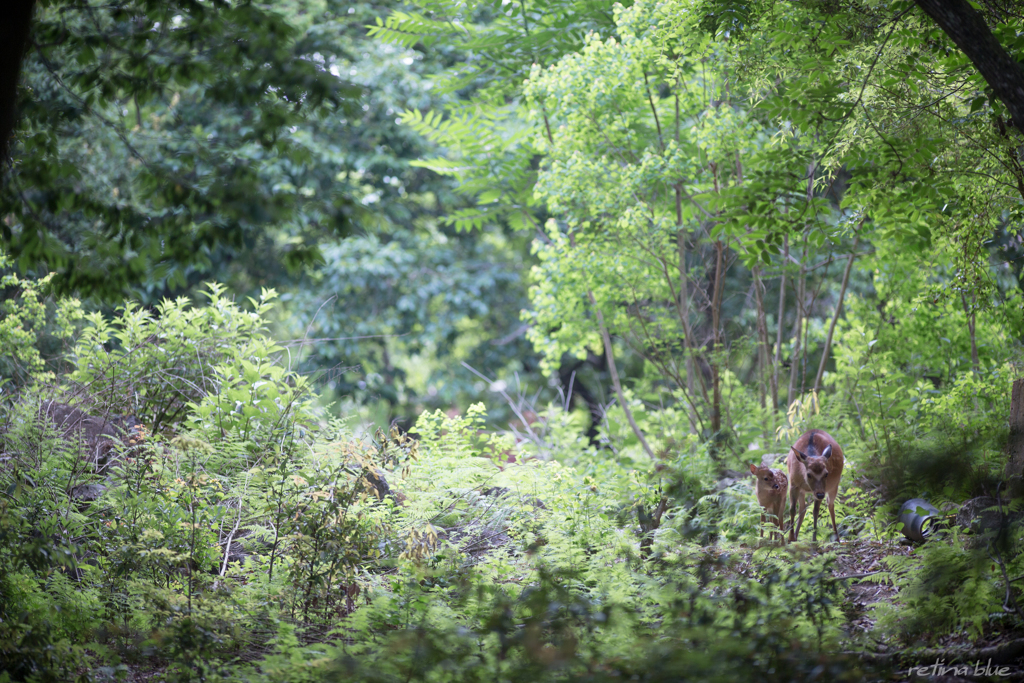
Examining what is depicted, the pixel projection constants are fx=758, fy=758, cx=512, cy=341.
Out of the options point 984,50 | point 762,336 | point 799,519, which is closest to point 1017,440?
point 799,519

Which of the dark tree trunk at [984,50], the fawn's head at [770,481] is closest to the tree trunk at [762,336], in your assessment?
the fawn's head at [770,481]

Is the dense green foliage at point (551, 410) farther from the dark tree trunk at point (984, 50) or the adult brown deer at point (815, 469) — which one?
the dark tree trunk at point (984, 50)

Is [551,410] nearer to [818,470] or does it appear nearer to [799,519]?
[799,519]

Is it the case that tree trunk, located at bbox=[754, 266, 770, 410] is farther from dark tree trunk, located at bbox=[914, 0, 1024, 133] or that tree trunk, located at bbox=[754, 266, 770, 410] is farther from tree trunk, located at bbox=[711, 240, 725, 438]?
dark tree trunk, located at bbox=[914, 0, 1024, 133]

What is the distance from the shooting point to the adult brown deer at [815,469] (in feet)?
19.7

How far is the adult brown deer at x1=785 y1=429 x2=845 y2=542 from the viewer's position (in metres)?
6.02

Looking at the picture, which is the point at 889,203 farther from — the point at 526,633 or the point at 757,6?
the point at 526,633

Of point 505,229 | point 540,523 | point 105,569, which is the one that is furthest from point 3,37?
point 505,229

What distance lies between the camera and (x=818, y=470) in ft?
19.6

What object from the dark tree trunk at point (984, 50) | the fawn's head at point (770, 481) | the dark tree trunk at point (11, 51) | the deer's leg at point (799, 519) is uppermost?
the dark tree trunk at point (984, 50)

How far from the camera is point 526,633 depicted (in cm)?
345

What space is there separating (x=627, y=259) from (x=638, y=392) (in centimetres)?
439

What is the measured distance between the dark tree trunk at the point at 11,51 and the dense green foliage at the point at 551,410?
321mm

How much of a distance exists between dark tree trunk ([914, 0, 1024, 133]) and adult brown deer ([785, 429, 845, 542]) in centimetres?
271
